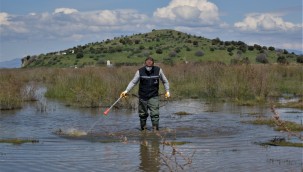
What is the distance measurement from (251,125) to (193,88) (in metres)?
11.6

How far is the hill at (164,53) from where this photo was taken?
6954cm

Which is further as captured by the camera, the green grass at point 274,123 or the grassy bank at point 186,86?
the grassy bank at point 186,86

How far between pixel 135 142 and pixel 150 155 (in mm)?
2523

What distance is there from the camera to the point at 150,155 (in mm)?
10922

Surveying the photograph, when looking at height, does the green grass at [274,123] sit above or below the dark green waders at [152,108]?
below

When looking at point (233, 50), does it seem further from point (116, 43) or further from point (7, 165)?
point (7, 165)

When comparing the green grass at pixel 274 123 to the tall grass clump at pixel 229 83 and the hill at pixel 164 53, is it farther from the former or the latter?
the hill at pixel 164 53

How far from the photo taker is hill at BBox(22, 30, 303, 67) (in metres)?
69.5

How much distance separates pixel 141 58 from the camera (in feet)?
235

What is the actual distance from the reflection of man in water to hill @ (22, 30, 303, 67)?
49291 millimetres

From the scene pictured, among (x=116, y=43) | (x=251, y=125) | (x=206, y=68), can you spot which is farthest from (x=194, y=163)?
(x=116, y=43)

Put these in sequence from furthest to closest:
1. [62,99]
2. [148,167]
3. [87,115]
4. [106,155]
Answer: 1. [62,99]
2. [87,115]
3. [106,155]
4. [148,167]

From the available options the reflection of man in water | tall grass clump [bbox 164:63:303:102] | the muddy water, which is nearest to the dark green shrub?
tall grass clump [bbox 164:63:303:102]

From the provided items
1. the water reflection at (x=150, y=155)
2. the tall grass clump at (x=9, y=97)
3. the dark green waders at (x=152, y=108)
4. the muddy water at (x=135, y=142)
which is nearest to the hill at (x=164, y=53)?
the tall grass clump at (x=9, y=97)
